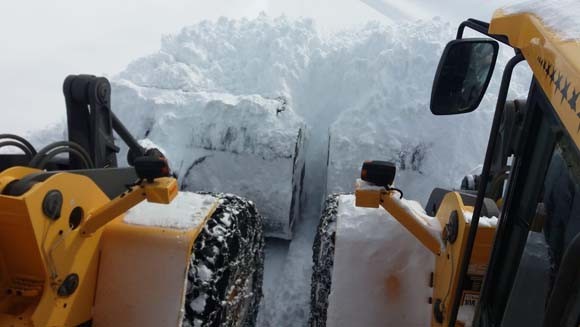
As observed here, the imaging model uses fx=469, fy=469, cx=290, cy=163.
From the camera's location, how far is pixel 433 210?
3.61 meters

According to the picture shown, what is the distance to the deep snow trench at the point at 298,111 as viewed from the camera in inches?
168

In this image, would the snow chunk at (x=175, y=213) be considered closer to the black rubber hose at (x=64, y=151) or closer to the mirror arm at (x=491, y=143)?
the black rubber hose at (x=64, y=151)

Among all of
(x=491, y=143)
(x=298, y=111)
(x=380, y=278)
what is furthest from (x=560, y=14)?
(x=298, y=111)

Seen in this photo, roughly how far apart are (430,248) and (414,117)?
3194 mm

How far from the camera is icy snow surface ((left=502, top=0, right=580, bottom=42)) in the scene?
3.42 feet

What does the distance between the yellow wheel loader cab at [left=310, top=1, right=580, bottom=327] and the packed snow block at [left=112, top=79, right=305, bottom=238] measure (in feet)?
6.68

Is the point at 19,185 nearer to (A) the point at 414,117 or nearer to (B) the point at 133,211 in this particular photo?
(B) the point at 133,211

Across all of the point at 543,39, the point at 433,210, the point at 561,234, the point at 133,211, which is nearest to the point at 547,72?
the point at 543,39

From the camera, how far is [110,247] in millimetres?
1987

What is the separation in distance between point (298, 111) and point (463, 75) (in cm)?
436

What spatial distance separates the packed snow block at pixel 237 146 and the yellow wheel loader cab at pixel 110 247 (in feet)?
5.61

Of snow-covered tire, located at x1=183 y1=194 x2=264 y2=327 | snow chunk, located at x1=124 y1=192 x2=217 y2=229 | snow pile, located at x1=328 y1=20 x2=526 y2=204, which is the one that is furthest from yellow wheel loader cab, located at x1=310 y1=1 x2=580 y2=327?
snow pile, located at x1=328 y1=20 x2=526 y2=204

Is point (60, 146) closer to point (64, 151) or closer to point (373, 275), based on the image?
point (64, 151)

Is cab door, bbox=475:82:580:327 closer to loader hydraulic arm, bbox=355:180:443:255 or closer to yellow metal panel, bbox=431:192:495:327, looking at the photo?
yellow metal panel, bbox=431:192:495:327
